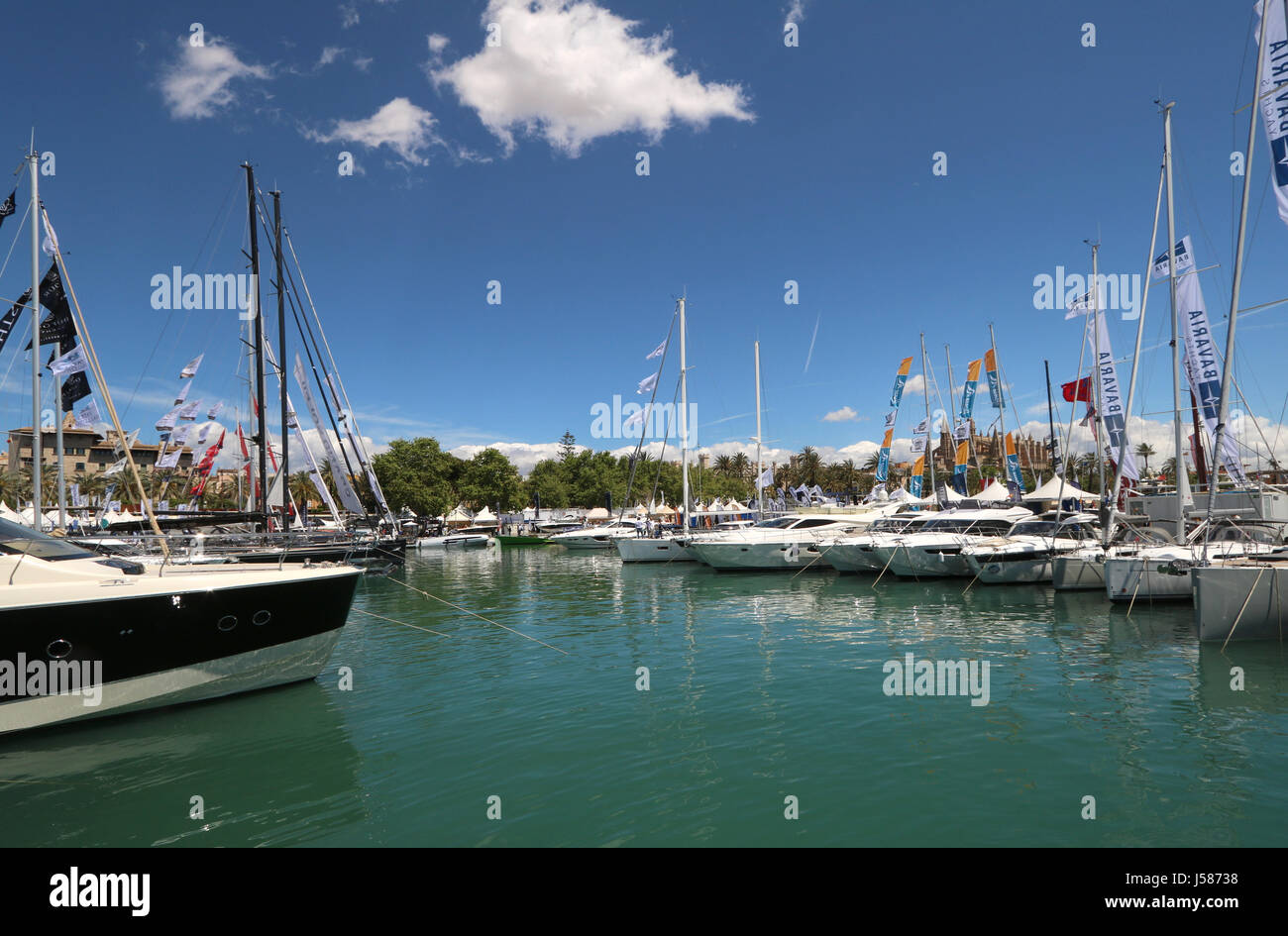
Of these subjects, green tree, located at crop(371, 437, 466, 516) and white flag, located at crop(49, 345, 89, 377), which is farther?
green tree, located at crop(371, 437, 466, 516)

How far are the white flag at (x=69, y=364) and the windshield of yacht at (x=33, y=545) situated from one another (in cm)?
868

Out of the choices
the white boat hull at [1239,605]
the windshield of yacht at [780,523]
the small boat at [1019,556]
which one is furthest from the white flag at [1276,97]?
the windshield of yacht at [780,523]

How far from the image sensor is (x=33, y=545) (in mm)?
10609

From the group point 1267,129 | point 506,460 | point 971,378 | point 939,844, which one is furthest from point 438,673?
point 506,460

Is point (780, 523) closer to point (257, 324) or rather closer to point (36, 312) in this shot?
point (257, 324)

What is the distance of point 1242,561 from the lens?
15.8 meters

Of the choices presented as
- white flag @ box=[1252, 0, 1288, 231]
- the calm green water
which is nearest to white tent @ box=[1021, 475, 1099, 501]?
the calm green water

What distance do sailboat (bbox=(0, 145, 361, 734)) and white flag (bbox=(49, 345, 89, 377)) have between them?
6144 millimetres

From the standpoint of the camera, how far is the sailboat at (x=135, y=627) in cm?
961

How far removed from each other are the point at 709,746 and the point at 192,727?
8112 mm

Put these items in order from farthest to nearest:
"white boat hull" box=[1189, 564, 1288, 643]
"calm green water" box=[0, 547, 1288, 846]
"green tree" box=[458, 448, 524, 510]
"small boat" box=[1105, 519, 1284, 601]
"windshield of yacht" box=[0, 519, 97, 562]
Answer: "green tree" box=[458, 448, 524, 510] → "small boat" box=[1105, 519, 1284, 601] → "white boat hull" box=[1189, 564, 1288, 643] → "windshield of yacht" box=[0, 519, 97, 562] → "calm green water" box=[0, 547, 1288, 846]

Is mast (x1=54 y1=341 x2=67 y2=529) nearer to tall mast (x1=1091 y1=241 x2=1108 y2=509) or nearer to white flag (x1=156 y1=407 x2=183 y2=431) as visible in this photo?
white flag (x1=156 y1=407 x2=183 y2=431)

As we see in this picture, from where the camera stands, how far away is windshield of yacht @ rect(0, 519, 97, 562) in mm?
10289
